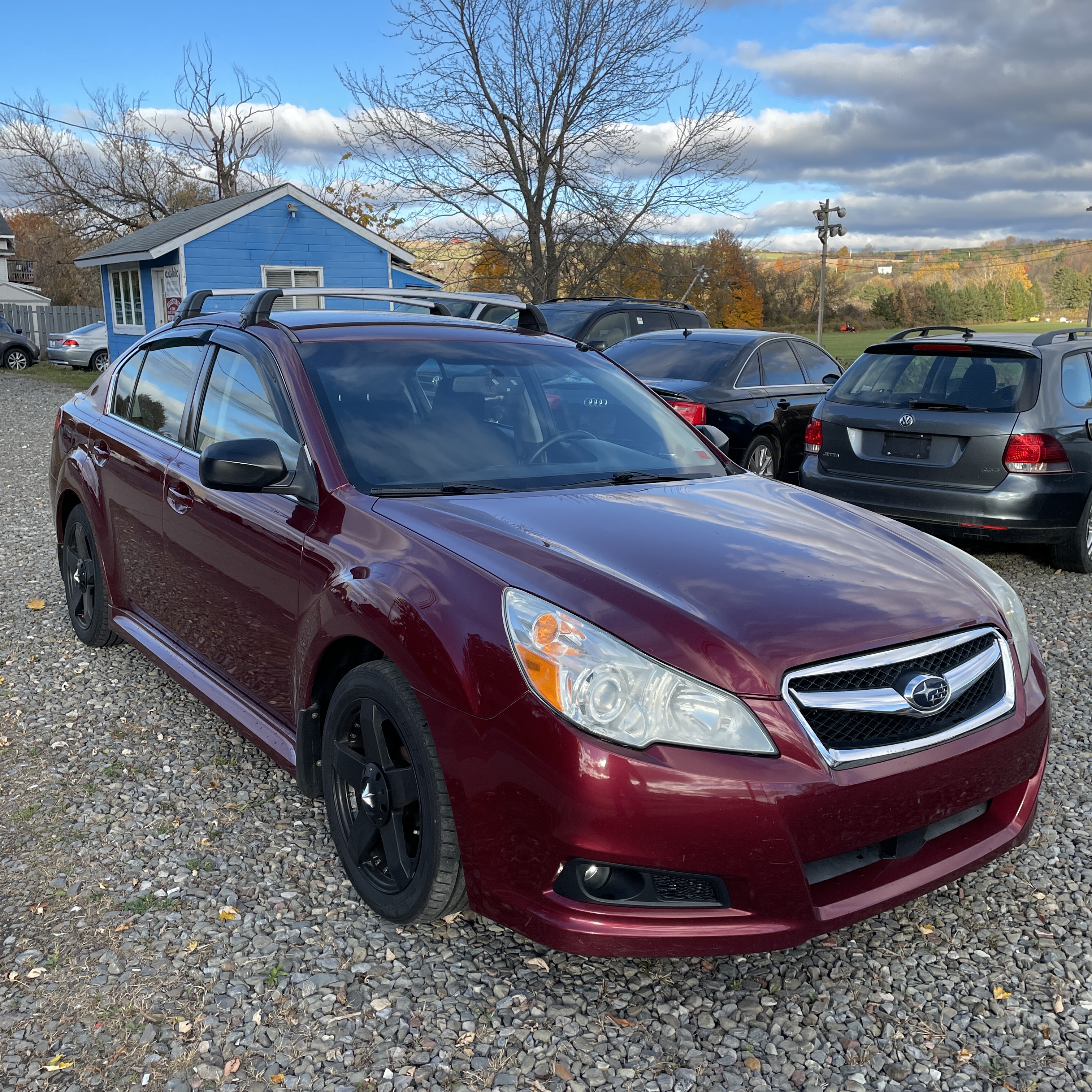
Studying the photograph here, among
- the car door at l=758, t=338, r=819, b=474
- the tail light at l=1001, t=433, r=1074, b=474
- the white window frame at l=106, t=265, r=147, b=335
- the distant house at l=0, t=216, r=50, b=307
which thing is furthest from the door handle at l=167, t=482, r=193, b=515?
the distant house at l=0, t=216, r=50, b=307

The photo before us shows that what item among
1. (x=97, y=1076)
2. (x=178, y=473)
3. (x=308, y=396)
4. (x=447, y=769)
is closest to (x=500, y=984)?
(x=447, y=769)

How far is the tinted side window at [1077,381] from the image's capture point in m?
6.94

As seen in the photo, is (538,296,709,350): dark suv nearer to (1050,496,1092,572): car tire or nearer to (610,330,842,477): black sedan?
(610,330,842,477): black sedan

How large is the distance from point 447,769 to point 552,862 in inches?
14.0

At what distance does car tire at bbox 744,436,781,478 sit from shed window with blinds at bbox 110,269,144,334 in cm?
2117

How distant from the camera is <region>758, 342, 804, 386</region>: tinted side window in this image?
9742 millimetres

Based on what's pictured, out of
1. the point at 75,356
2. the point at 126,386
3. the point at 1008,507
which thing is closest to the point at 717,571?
the point at 126,386

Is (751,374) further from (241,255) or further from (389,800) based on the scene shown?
(241,255)

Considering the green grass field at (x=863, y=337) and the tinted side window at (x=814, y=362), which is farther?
the green grass field at (x=863, y=337)

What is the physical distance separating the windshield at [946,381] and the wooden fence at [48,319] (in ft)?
118

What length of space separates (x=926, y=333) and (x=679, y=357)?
2707 millimetres

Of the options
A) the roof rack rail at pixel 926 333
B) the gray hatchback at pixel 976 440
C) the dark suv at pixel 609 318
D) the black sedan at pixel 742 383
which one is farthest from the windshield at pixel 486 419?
the dark suv at pixel 609 318

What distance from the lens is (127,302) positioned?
2772 cm

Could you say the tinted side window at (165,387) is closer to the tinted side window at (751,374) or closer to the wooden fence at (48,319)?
the tinted side window at (751,374)
